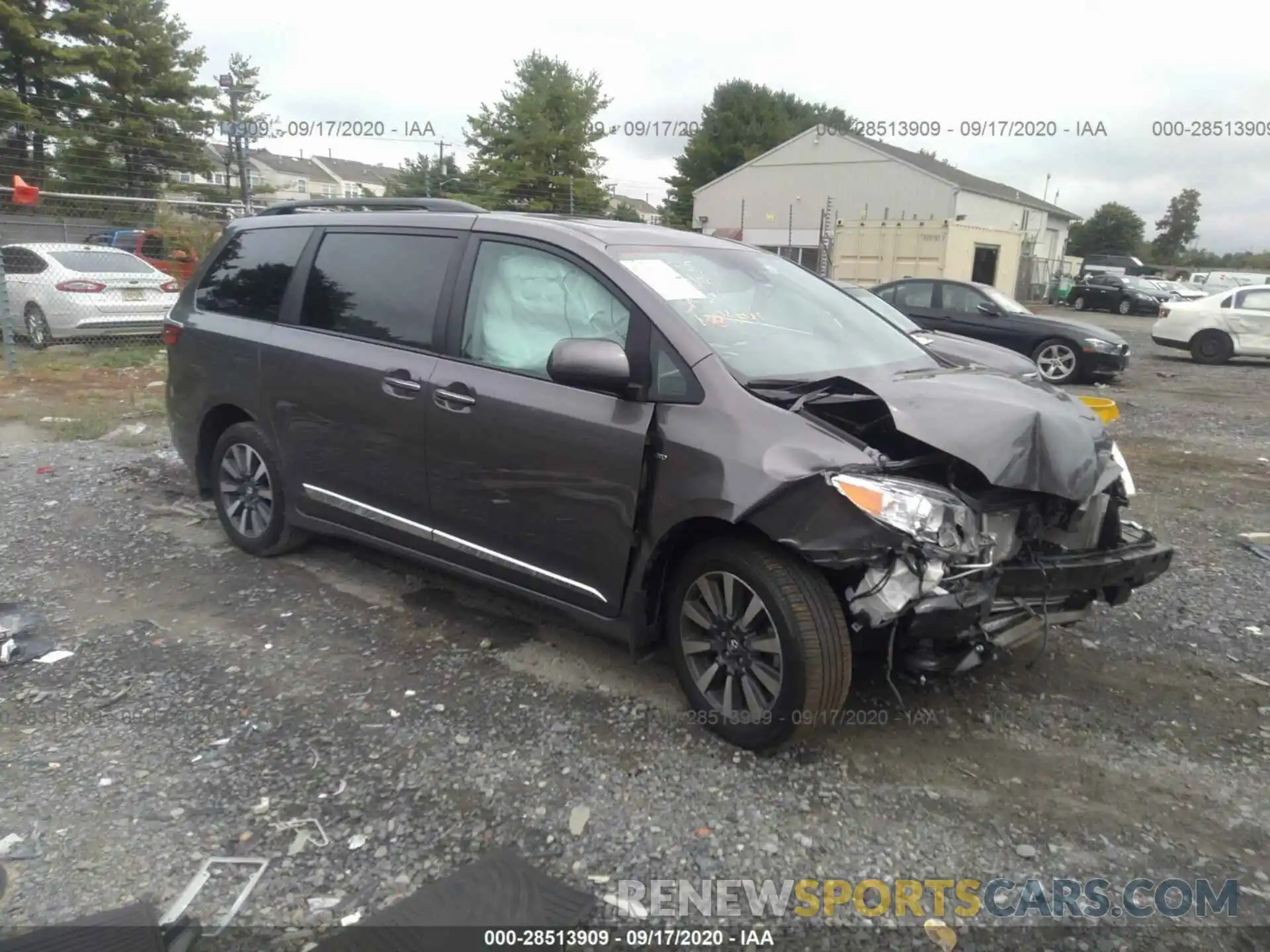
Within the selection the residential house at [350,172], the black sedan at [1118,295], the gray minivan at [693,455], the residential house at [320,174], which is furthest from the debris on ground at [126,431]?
the residential house at [350,172]

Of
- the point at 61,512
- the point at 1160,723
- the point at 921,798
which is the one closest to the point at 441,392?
the point at 921,798

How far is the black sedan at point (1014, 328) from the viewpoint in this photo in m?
12.6

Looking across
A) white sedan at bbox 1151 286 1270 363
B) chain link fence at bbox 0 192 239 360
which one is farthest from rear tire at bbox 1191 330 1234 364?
chain link fence at bbox 0 192 239 360

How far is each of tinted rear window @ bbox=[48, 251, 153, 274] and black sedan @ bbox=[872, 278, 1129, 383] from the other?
10735 mm

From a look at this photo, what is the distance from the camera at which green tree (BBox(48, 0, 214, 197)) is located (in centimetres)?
2584

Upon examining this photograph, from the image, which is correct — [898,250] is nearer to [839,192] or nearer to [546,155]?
[546,155]

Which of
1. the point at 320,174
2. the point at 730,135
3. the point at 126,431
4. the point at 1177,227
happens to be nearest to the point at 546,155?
the point at 126,431

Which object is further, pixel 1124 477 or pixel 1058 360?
pixel 1058 360

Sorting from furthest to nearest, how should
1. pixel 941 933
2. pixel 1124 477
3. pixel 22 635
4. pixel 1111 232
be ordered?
pixel 1111 232
pixel 22 635
pixel 1124 477
pixel 941 933

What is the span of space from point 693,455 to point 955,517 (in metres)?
0.88

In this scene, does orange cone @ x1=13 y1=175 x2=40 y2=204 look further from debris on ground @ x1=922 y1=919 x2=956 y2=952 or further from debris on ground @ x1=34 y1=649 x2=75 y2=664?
debris on ground @ x1=922 y1=919 x2=956 y2=952

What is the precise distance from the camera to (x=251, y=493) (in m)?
4.92

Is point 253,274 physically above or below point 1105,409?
above

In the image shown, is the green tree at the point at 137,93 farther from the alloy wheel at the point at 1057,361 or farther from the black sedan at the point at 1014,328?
the alloy wheel at the point at 1057,361
